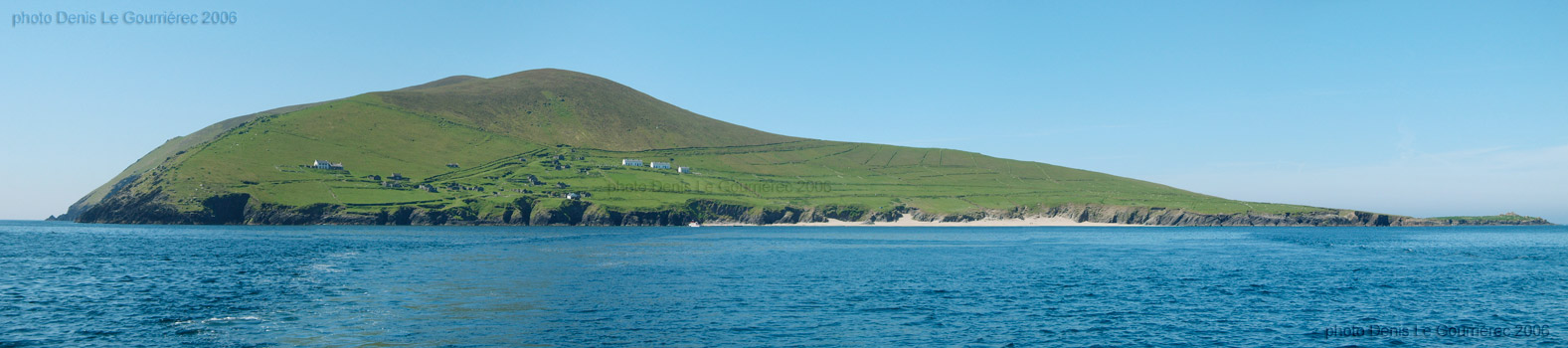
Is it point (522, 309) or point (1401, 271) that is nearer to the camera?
point (522, 309)

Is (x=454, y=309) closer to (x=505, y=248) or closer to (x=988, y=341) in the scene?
(x=988, y=341)

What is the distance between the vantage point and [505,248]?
10425 centimetres

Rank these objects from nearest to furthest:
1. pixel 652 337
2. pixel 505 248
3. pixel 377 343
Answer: pixel 377 343 → pixel 652 337 → pixel 505 248

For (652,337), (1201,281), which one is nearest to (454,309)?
(652,337)

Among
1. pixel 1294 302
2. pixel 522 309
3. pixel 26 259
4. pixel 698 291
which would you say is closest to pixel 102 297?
pixel 522 309

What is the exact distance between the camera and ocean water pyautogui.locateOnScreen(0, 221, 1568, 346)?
35938 mm

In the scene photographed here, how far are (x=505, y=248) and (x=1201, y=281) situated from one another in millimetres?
76071

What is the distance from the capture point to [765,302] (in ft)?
155

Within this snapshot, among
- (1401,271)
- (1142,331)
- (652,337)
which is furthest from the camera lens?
(1401,271)

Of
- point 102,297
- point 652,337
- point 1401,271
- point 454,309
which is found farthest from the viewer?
point 1401,271

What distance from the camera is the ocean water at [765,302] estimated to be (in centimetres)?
3594

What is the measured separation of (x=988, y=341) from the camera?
35000 millimetres

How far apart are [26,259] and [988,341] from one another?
90064mm

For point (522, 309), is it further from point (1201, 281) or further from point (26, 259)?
point (26, 259)
